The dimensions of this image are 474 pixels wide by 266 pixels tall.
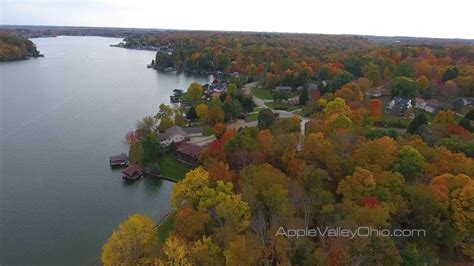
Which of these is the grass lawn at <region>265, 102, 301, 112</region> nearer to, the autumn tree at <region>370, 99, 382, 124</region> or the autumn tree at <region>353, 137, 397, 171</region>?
the autumn tree at <region>370, 99, 382, 124</region>

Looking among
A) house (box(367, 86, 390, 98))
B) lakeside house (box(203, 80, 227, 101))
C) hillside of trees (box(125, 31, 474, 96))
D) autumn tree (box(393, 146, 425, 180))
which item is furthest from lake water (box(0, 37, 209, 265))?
house (box(367, 86, 390, 98))

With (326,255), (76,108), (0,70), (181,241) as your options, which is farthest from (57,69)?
(326,255)

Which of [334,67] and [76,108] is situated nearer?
[76,108]

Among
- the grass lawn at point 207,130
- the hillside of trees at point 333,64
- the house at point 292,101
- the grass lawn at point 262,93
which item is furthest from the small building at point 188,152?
the hillside of trees at point 333,64

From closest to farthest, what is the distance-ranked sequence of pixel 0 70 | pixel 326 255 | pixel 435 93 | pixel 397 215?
1. pixel 326 255
2. pixel 397 215
3. pixel 435 93
4. pixel 0 70

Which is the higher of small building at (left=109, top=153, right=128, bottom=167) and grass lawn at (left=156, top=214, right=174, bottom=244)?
small building at (left=109, top=153, right=128, bottom=167)

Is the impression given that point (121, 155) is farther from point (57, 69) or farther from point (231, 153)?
point (57, 69)

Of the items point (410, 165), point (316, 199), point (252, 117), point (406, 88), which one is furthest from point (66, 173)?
point (406, 88)
